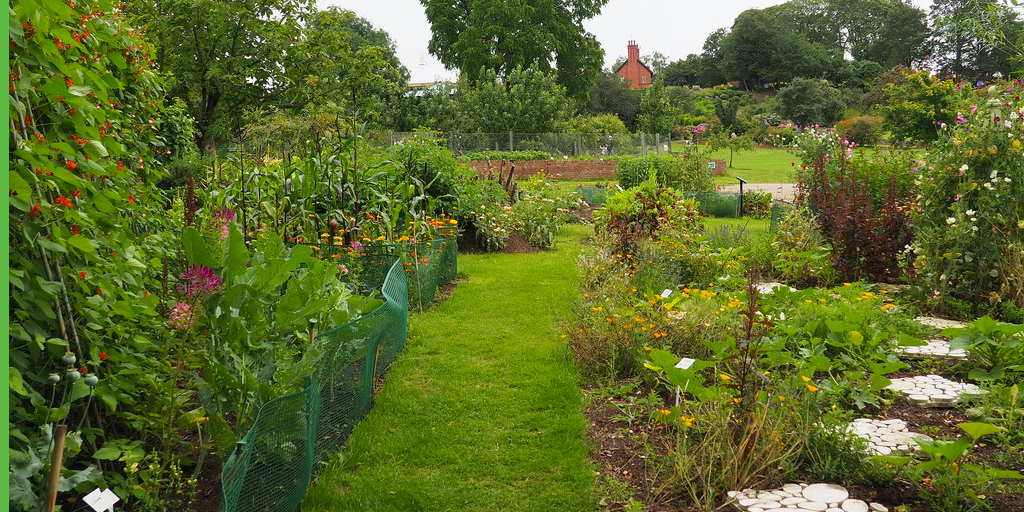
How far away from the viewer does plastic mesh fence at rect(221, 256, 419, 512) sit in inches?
102

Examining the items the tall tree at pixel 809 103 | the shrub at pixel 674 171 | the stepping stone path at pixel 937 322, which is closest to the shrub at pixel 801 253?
the stepping stone path at pixel 937 322

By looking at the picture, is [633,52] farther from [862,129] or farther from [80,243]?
[80,243]

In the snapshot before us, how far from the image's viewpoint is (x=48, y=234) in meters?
2.25

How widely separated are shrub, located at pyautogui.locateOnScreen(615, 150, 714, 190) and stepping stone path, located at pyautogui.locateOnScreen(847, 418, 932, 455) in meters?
11.3

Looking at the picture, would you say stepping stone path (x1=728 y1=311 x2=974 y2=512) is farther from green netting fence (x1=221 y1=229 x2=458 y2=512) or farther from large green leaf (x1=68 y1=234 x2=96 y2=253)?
large green leaf (x1=68 y1=234 x2=96 y2=253)

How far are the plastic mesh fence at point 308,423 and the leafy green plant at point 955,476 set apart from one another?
2462mm

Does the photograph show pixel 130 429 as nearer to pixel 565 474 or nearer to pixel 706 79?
pixel 565 474

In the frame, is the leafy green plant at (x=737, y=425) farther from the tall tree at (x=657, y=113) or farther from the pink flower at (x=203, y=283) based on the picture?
the tall tree at (x=657, y=113)

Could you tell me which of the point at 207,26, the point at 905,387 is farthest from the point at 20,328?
the point at 207,26

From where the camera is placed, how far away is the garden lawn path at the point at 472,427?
130 inches

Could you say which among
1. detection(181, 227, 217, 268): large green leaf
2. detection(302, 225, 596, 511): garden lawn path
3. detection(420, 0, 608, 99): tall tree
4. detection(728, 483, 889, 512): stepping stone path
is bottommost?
detection(302, 225, 596, 511): garden lawn path

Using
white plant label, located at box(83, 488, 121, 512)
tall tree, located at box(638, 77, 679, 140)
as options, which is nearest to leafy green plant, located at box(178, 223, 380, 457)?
white plant label, located at box(83, 488, 121, 512)

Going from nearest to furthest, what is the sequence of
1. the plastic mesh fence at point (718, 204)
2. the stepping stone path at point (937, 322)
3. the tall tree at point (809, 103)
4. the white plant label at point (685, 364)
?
the white plant label at point (685, 364)
the stepping stone path at point (937, 322)
the plastic mesh fence at point (718, 204)
the tall tree at point (809, 103)

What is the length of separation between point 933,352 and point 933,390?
0.83 metres
